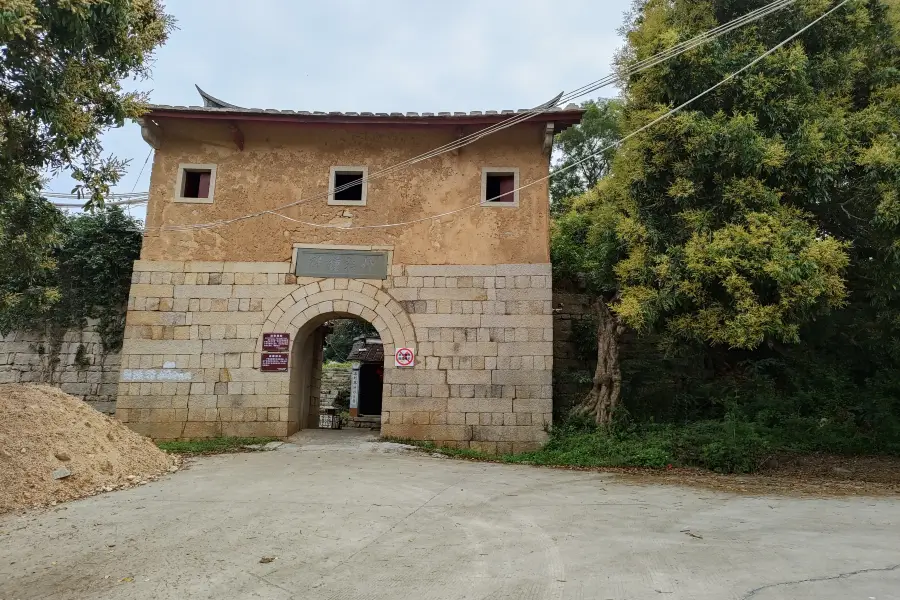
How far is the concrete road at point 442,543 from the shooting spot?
360cm

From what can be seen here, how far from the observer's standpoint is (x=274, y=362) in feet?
35.5

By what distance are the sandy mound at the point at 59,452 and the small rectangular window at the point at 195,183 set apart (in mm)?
4542

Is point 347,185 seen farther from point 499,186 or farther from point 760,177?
point 760,177

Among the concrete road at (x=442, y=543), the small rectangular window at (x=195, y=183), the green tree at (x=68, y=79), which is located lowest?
the concrete road at (x=442, y=543)

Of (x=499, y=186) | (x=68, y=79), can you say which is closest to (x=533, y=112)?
(x=499, y=186)

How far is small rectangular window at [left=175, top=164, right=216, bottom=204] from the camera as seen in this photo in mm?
11453

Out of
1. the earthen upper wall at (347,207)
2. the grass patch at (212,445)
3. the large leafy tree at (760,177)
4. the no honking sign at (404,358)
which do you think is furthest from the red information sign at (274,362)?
the large leafy tree at (760,177)

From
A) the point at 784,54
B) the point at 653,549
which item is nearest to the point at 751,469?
the point at 653,549

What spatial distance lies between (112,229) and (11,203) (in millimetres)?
6676

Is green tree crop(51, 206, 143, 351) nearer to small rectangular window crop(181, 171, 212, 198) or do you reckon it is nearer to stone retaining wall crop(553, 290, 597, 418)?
small rectangular window crop(181, 171, 212, 198)

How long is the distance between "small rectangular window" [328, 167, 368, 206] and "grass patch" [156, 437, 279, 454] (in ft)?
15.3

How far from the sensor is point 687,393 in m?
11.3

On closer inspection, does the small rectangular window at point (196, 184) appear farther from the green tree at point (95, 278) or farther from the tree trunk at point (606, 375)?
the tree trunk at point (606, 375)

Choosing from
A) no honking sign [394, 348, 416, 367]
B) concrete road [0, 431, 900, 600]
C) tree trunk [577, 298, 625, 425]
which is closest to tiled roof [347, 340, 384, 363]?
no honking sign [394, 348, 416, 367]
